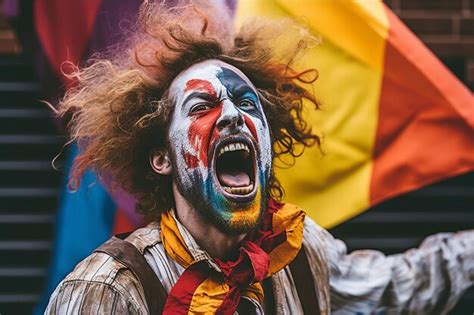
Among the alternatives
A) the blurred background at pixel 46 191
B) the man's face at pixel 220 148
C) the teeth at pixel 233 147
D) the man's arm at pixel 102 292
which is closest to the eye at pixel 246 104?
the man's face at pixel 220 148

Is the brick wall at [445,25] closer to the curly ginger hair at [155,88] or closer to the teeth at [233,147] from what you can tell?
the curly ginger hair at [155,88]

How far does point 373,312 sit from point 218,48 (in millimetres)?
1028

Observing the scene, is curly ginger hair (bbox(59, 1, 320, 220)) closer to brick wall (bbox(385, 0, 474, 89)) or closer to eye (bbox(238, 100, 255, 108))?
eye (bbox(238, 100, 255, 108))

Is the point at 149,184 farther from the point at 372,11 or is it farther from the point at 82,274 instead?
the point at 372,11

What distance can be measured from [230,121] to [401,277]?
100 centimetres

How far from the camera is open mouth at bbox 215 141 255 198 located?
3.35 metres

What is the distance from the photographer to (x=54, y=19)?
17.6 feet

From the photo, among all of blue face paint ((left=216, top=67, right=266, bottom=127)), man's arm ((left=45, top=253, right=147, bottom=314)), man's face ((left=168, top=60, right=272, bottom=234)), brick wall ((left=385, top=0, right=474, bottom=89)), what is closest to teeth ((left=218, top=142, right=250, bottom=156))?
man's face ((left=168, top=60, right=272, bottom=234))

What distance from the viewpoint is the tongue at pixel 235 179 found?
11.0 ft

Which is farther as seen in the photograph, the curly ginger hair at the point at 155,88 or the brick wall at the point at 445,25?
the brick wall at the point at 445,25

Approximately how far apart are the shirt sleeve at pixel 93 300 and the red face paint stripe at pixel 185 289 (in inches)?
3.4

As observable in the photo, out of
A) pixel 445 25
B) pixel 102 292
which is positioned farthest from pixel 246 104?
pixel 445 25

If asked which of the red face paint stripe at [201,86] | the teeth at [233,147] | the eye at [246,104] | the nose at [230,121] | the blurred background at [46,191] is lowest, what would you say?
the blurred background at [46,191]

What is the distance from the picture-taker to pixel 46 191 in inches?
246
